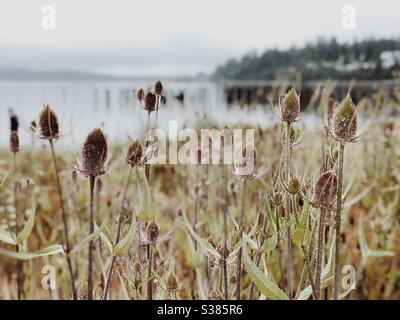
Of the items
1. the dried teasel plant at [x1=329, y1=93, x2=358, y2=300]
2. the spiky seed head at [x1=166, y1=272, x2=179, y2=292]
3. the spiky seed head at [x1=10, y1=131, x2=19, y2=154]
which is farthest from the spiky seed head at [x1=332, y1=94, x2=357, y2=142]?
the spiky seed head at [x1=10, y1=131, x2=19, y2=154]

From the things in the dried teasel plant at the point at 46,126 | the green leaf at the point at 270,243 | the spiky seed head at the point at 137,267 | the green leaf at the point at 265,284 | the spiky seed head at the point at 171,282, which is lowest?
the spiky seed head at the point at 171,282

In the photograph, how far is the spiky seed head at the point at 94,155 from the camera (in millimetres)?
489

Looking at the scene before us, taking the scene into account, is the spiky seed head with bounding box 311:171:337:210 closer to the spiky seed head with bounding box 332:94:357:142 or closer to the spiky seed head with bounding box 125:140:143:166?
the spiky seed head with bounding box 332:94:357:142

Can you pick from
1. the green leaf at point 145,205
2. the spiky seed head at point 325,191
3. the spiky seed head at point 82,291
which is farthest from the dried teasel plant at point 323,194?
the spiky seed head at point 82,291

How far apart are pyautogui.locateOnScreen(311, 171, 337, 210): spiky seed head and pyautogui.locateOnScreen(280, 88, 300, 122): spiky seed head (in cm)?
5

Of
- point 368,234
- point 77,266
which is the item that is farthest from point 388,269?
point 77,266

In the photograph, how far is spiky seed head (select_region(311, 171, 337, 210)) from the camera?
461 millimetres

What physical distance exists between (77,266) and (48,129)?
0.49 m

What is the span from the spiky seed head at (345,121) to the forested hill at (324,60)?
39cm

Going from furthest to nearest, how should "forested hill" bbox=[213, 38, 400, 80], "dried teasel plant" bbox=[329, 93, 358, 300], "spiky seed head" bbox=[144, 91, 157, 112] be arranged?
"forested hill" bbox=[213, 38, 400, 80], "spiky seed head" bbox=[144, 91, 157, 112], "dried teasel plant" bbox=[329, 93, 358, 300]

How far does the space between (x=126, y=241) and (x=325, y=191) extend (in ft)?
0.55

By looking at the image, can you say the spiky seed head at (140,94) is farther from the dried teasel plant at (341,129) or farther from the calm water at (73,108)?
the dried teasel plant at (341,129)
